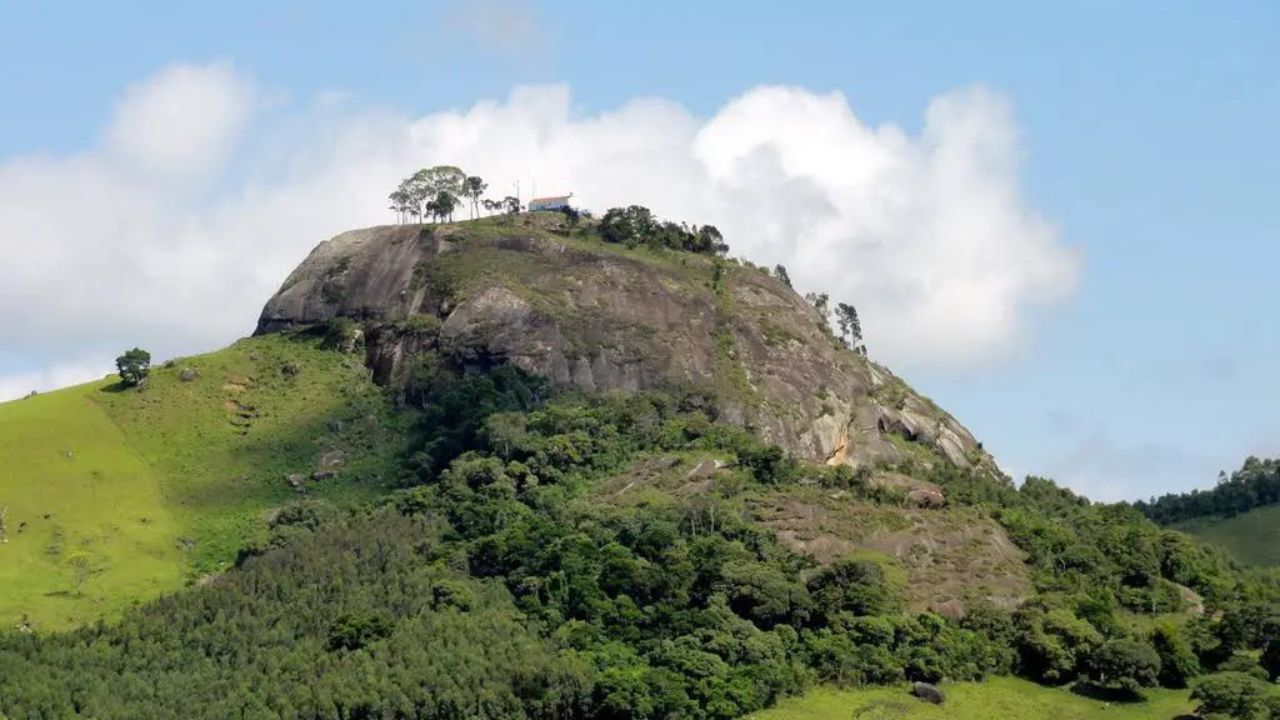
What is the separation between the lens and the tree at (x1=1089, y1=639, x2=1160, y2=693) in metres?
123

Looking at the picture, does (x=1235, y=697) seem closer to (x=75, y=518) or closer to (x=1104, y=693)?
(x=1104, y=693)

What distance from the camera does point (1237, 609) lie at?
134500 millimetres

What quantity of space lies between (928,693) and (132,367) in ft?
341

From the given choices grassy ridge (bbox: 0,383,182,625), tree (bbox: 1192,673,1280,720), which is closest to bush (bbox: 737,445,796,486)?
tree (bbox: 1192,673,1280,720)

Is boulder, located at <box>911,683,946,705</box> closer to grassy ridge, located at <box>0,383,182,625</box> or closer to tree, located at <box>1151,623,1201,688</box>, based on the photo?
tree, located at <box>1151,623,1201,688</box>

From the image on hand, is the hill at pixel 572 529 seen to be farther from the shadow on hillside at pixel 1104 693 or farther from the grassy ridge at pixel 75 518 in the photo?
the shadow on hillside at pixel 1104 693

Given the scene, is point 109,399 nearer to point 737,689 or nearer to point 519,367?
point 519,367

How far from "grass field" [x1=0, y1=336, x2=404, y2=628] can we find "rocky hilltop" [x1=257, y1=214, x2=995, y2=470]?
31.9ft

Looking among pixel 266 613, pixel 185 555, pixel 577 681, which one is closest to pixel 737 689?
pixel 577 681

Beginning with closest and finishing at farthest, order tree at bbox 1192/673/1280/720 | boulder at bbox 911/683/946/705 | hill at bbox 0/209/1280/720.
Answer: tree at bbox 1192/673/1280/720 → boulder at bbox 911/683/946/705 → hill at bbox 0/209/1280/720

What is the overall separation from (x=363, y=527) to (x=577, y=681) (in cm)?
3645

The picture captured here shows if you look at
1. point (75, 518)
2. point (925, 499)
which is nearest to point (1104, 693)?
point (925, 499)

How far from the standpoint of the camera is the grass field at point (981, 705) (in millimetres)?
115938

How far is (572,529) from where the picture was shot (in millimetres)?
142000
